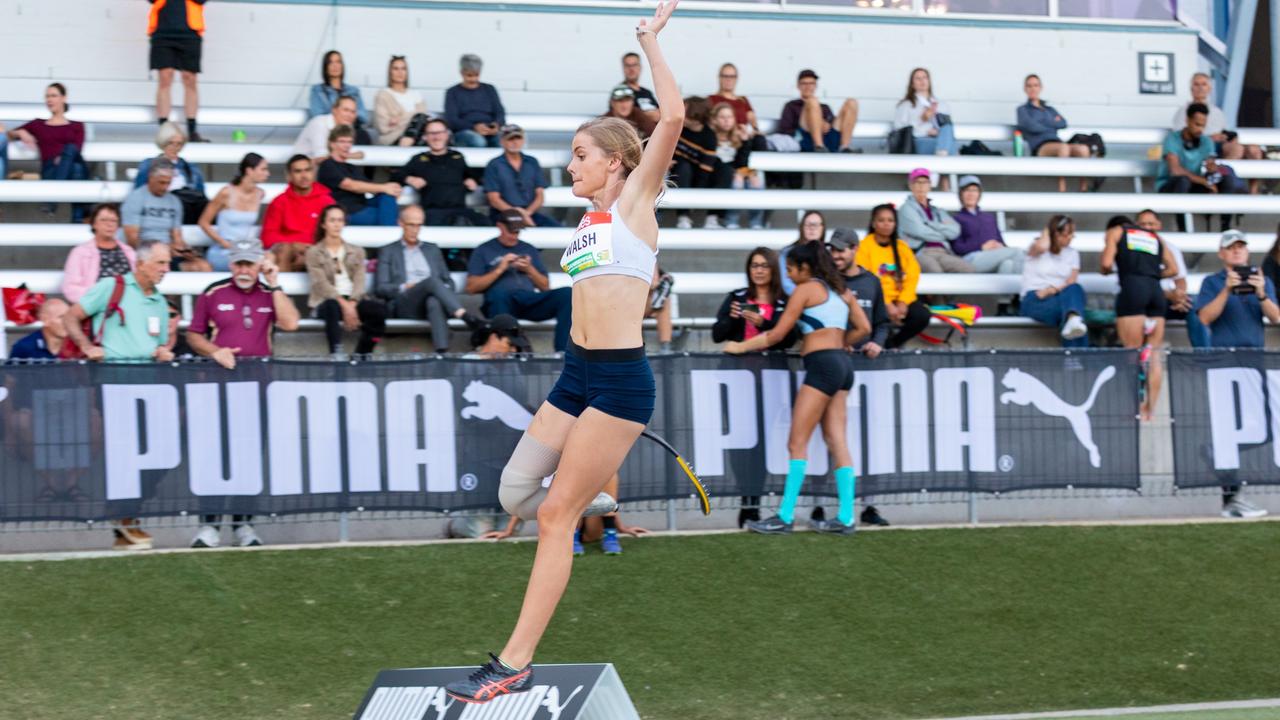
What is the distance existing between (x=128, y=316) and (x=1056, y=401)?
6443 millimetres

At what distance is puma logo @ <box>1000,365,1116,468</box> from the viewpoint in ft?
35.2

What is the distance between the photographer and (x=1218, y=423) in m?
11.2

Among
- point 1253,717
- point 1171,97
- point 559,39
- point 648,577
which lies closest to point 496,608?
point 648,577

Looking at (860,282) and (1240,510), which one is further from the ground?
(860,282)

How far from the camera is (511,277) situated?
11.8 meters

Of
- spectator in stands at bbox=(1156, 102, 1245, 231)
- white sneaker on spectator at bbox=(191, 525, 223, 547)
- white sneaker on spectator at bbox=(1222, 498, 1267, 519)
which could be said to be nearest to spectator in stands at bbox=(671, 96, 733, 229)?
spectator in stands at bbox=(1156, 102, 1245, 231)

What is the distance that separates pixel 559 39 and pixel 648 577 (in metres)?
8.65

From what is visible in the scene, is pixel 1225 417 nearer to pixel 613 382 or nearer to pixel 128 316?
pixel 613 382

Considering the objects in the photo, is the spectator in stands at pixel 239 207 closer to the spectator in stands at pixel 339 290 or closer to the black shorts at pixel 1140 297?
the spectator in stands at pixel 339 290

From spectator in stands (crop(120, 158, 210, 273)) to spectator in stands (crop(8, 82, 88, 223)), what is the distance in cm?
138

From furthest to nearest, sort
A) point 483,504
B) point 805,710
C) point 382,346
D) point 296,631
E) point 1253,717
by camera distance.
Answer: point 382,346
point 483,504
point 296,631
point 805,710
point 1253,717

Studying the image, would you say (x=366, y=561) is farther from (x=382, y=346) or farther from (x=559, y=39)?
(x=559, y=39)

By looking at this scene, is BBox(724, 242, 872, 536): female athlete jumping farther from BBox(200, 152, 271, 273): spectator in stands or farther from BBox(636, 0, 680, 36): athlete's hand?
BBox(636, 0, 680, 36): athlete's hand

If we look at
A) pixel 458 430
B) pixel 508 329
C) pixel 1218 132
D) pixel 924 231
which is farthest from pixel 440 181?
pixel 1218 132
